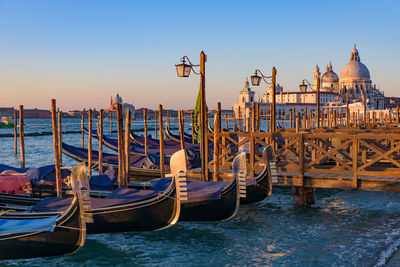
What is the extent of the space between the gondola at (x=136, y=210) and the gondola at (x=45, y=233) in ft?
2.54

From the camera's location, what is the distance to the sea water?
237 inches

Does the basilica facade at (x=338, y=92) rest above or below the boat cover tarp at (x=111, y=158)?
above

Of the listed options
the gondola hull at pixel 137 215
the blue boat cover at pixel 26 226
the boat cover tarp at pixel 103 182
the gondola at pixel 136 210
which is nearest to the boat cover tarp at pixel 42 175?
the boat cover tarp at pixel 103 182

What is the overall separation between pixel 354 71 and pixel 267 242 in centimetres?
9743

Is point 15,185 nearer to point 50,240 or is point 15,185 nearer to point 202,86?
point 50,240

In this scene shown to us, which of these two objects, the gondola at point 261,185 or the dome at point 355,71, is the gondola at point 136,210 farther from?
the dome at point 355,71

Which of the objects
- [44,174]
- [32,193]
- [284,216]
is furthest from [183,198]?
[44,174]

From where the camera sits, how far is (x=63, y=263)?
6.05 m

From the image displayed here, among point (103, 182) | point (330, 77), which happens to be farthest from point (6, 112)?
point (103, 182)

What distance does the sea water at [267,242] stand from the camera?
19.8ft

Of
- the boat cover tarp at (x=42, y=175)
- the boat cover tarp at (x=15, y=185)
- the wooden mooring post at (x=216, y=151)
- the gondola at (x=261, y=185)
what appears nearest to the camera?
the boat cover tarp at (x=15, y=185)

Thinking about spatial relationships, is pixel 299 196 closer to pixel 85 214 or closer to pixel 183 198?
pixel 183 198

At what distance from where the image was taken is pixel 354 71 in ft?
317

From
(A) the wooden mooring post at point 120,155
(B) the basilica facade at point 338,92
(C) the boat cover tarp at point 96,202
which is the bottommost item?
(C) the boat cover tarp at point 96,202
